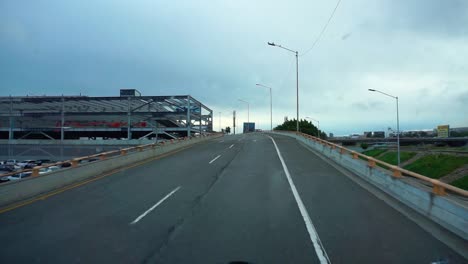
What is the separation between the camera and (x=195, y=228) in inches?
262

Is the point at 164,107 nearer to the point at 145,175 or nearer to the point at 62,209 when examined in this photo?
the point at 145,175

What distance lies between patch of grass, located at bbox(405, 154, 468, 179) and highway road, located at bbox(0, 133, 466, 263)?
4338 centimetres

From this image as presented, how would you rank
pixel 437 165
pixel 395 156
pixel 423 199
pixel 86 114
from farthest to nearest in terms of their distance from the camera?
1. pixel 395 156
2. pixel 86 114
3. pixel 437 165
4. pixel 423 199

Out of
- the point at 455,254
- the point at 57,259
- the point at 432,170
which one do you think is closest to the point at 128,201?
the point at 57,259

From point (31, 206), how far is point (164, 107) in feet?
157

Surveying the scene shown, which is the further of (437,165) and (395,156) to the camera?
(395,156)

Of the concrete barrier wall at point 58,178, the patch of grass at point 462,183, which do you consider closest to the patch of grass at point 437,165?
the patch of grass at point 462,183

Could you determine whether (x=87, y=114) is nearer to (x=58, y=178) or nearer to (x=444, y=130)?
(x=58, y=178)

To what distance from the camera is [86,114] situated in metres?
52.6

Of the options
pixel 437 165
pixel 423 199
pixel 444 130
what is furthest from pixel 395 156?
pixel 423 199

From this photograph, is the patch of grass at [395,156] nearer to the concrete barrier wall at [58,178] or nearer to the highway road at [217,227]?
the concrete barrier wall at [58,178]

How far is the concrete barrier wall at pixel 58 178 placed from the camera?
31.7 feet

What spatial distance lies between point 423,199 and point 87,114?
53899 mm

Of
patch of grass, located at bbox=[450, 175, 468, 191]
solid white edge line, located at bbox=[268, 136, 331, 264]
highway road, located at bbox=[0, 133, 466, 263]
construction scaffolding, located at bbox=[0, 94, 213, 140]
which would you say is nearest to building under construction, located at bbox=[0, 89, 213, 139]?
construction scaffolding, located at bbox=[0, 94, 213, 140]
